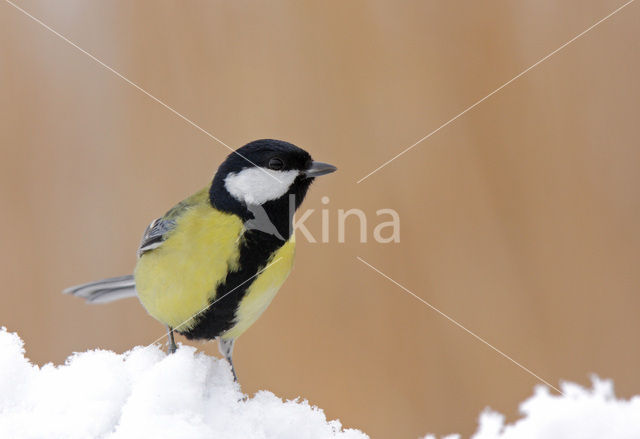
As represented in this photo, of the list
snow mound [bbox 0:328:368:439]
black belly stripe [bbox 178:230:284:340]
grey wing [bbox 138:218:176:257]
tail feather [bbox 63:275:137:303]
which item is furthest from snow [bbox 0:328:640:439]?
tail feather [bbox 63:275:137:303]

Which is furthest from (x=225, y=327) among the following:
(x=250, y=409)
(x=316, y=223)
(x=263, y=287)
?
(x=316, y=223)

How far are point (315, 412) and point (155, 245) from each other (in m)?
0.53

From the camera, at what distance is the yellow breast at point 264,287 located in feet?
2.89

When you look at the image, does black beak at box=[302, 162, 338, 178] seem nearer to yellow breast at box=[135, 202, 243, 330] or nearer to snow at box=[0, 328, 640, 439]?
yellow breast at box=[135, 202, 243, 330]

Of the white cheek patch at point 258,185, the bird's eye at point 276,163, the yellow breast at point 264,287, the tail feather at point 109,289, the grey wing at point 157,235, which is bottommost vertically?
the tail feather at point 109,289

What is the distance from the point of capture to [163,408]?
0.48 m

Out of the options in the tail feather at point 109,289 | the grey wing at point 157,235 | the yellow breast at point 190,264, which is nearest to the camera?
the yellow breast at point 190,264

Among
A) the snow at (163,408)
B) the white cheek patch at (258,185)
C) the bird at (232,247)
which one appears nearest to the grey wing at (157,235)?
the bird at (232,247)

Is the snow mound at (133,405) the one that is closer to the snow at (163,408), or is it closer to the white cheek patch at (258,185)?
the snow at (163,408)

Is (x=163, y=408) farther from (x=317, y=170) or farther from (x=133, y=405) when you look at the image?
(x=317, y=170)

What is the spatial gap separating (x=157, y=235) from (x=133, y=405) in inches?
21.2

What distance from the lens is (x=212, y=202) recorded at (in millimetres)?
944

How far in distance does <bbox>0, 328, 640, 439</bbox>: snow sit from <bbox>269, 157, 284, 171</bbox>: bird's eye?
38 centimetres

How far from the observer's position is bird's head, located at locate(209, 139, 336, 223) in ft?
2.95
